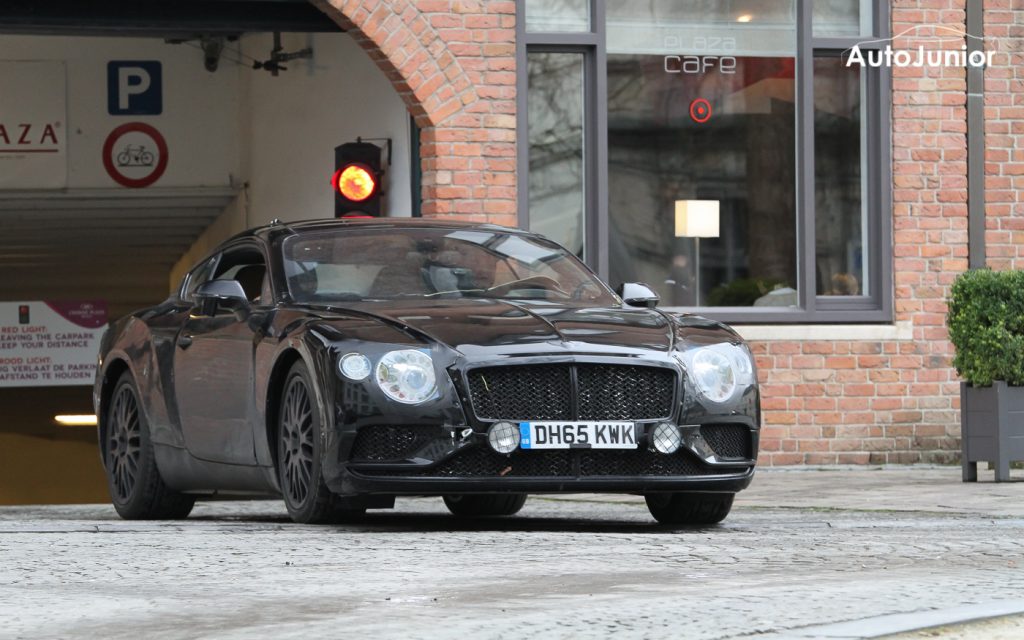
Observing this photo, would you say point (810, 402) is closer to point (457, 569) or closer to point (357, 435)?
point (357, 435)

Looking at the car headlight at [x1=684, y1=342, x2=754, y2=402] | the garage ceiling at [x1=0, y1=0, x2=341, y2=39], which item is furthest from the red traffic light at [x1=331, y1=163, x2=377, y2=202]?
the car headlight at [x1=684, y1=342, x2=754, y2=402]

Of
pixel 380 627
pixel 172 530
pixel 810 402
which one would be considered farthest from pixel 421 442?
pixel 810 402

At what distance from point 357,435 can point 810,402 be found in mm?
7053

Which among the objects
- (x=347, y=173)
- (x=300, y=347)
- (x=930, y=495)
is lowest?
(x=930, y=495)

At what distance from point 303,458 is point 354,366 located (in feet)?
1.92

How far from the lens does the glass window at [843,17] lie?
15.1 m

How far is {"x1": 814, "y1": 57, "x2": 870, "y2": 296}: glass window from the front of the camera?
15055mm

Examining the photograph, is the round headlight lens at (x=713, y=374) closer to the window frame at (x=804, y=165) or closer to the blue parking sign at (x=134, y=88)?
the window frame at (x=804, y=165)

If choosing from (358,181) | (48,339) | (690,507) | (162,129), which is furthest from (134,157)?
(690,507)

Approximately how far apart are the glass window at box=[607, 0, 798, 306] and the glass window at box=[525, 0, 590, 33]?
264mm

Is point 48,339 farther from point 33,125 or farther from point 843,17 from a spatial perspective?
point 843,17

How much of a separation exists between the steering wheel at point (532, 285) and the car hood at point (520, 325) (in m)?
0.29

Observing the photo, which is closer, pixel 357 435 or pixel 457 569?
pixel 457 569

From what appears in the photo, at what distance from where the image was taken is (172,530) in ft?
27.8
